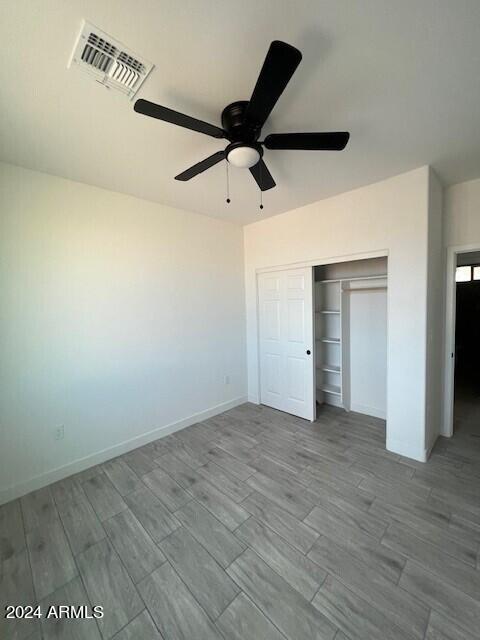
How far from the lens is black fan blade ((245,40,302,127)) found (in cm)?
92

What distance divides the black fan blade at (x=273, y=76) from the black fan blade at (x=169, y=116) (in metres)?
0.23

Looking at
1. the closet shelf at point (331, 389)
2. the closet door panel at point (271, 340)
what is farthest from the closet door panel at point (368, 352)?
the closet door panel at point (271, 340)

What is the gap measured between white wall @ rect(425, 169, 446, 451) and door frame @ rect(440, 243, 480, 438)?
40mm

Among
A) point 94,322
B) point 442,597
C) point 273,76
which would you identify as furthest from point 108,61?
point 442,597

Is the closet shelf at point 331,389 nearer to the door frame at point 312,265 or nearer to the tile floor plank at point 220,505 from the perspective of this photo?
the door frame at point 312,265

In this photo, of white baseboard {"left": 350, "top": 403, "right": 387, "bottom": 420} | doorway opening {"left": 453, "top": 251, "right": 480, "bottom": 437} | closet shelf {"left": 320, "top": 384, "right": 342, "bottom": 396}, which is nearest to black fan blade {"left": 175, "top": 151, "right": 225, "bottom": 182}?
closet shelf {"left": 320, "top": 384, "right": 342, "bottom": 396}

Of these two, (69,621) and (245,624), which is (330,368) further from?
(69,621)

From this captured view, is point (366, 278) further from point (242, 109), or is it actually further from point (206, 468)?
point (206, 468)

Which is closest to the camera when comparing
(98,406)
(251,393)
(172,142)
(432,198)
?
(172,142)

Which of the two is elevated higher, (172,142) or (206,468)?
(172,142)

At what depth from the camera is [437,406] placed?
290 cm

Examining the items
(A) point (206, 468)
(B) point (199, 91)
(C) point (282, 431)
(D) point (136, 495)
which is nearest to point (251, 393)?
(C) point (282, 431)

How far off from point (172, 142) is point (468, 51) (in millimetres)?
1752

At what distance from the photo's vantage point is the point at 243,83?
4.55ft
